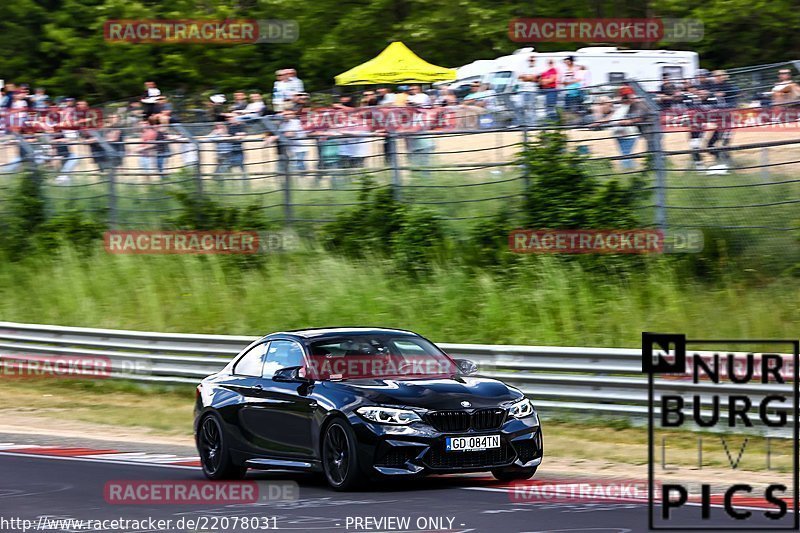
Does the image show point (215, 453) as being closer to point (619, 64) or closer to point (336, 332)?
point (336, 332)

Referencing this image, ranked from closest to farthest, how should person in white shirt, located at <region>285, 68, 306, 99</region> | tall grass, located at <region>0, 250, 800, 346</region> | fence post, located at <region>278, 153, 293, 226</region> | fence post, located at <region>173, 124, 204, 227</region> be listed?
tall grass, located at <region>0, 250, 800, 346</region>
fence post, located at <region>278, 153, 293, 226</region>
fence post, located at <region>173, 124, 204, 227</region>
person in white shirt, located at <region>285, 68, 306, 99</region>

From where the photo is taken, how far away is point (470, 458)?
1126 cm

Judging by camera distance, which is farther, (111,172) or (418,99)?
(111,172)

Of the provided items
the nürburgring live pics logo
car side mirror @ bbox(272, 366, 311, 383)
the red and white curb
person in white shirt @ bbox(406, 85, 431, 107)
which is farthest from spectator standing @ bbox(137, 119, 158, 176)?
car side mirror @ bbox(272, 366, 311, 383)

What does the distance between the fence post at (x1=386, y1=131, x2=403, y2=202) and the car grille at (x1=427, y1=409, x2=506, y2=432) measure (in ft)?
40.0

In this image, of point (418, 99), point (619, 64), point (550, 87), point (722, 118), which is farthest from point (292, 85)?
point (619, 64)

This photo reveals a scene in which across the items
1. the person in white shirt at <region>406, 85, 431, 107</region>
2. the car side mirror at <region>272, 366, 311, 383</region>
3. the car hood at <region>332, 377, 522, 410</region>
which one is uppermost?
the person in white shirt at <region>406, 85, 431, 107</region>

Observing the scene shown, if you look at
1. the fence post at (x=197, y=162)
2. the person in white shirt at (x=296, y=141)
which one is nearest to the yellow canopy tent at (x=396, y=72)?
the fence post at (x=197, y=162)

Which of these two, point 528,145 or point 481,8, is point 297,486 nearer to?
point 528,145

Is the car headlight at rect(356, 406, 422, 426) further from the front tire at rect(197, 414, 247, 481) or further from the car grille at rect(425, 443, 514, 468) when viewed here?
the front tire at rect(197, 414, 247, 481)

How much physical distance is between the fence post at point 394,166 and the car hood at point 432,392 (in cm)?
1167

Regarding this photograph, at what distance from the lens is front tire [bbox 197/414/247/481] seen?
41.6 ft

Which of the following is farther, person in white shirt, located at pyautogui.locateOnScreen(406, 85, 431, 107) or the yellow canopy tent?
the yellow canopy tent

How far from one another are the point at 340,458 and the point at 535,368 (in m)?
5.69
